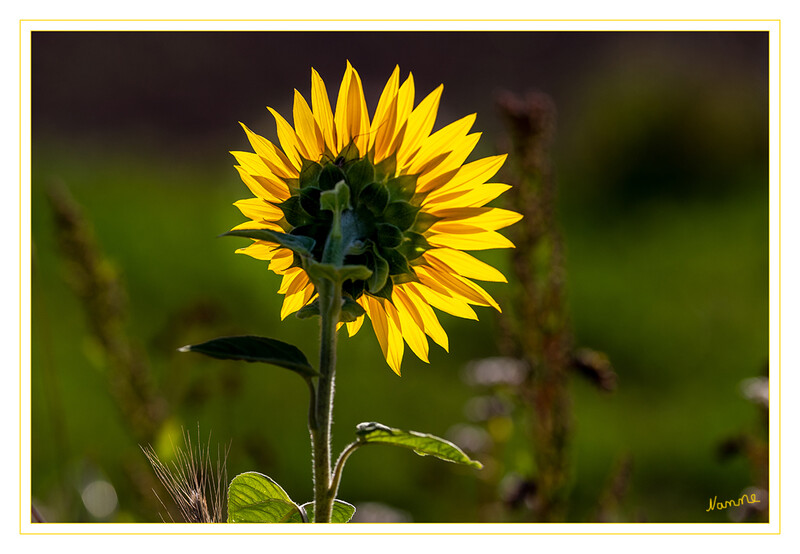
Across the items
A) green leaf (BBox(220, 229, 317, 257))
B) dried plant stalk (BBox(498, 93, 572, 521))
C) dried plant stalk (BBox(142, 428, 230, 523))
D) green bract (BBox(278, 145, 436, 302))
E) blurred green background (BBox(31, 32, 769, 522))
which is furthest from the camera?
blurred green background (BBox(31, 32, 769, 522))

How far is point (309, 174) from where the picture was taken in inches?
31.9

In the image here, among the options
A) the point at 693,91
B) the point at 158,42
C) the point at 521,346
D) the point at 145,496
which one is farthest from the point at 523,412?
the point at 158,42

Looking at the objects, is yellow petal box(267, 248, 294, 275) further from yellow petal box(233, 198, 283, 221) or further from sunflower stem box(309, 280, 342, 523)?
sunflower stem box(309, 280, 342, 523)

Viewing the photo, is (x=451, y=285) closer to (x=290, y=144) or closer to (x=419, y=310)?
(x=419, y=310)

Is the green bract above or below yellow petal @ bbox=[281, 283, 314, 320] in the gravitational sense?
above

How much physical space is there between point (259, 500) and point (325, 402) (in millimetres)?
163

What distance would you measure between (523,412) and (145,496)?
75 centimetres

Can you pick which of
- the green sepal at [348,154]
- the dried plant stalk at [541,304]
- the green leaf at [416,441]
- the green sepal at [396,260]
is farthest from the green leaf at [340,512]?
the dried plant stalk at [541,304]

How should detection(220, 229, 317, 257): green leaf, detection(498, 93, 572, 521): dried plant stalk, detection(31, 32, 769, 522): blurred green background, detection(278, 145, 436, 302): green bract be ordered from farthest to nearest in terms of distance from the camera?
detection(31, 32, 769, 522): blurred green background < detection(498, 93, 572, 521): dried plant stalk < detection(278, 145, 436, 302): green bract < detection(220, 229, 317, 257): green leaf

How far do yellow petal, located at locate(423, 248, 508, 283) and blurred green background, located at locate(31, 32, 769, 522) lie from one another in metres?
0.69

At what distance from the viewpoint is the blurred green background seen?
1628 millimetres

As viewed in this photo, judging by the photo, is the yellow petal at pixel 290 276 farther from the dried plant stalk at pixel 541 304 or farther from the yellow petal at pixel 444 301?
the dried plant stalk at pixel 541 304

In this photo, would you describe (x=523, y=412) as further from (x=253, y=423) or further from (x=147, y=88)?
(x=147, y=88)

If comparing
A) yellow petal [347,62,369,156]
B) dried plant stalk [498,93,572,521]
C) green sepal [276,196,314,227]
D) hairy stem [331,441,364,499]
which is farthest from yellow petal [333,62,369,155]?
dried plant stalk [498,93,572,521]
